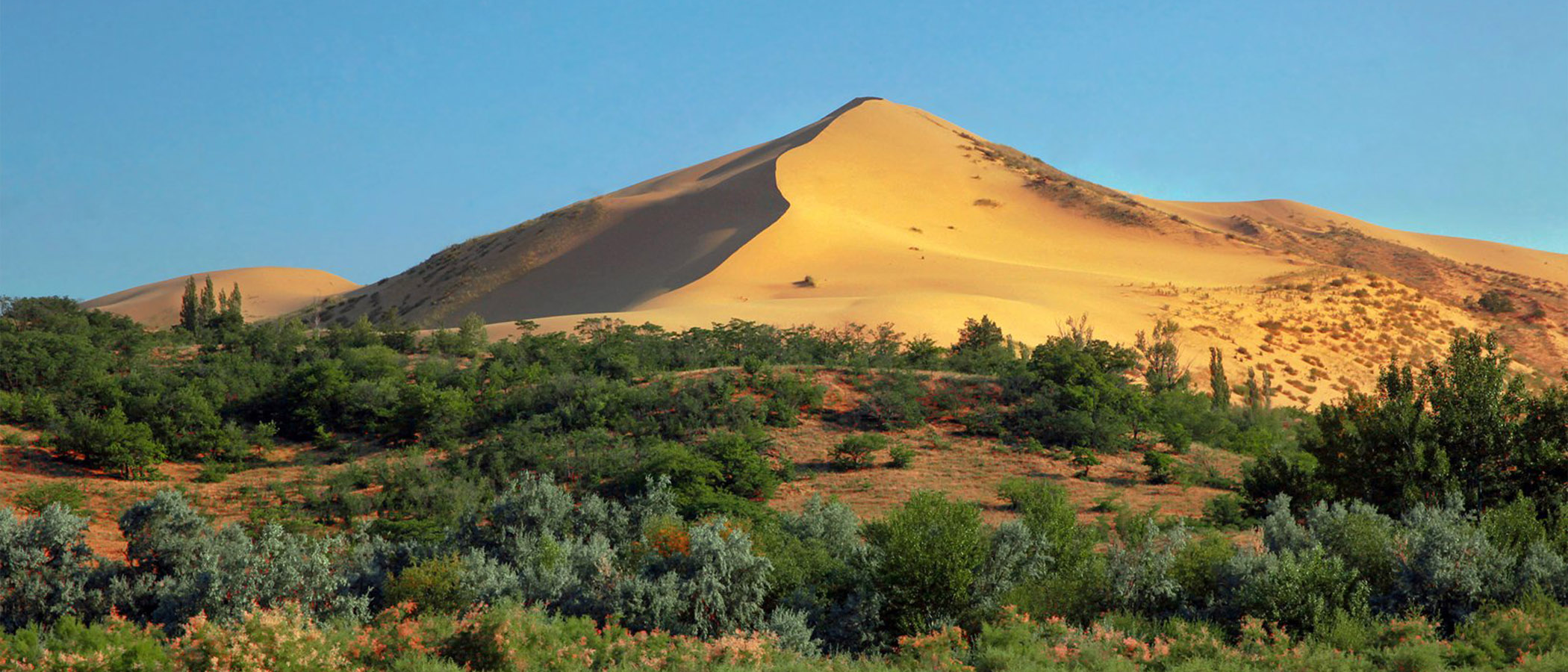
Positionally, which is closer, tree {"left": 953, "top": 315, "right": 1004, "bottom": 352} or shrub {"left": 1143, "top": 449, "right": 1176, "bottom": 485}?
shrub {"left": 1143, "top": 449, "right": 1176, "bottom": 485}

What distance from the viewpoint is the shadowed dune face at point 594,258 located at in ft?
174

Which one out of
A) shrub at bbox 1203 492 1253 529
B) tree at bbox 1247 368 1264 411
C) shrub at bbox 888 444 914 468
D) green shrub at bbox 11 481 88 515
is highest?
tree at bbox 1247 368 1264 411

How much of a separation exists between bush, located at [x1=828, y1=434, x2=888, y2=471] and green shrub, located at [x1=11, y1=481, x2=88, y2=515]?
12.3 meters

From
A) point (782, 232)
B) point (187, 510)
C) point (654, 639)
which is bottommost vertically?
point (654, 639)

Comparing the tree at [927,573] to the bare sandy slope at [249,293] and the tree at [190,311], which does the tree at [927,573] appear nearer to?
the tree at [190,311]

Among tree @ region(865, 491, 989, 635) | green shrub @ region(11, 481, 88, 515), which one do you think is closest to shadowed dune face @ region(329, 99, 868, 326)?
green shrub @ region(11, 481, 88, 515)

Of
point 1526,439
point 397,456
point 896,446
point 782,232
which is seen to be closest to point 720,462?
point 896,446

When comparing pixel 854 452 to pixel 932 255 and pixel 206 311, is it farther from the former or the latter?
pixel 206 311

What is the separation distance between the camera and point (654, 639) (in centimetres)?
1019

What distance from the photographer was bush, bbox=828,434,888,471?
69.4ft

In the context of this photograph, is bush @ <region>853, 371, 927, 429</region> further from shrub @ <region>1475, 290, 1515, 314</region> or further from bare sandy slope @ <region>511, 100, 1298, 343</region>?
shrub @ <region>1475, 290, 1515, 314</region>

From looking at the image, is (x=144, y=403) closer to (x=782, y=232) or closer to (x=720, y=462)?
(x=720, y=462)

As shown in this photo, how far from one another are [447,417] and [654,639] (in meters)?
14.2

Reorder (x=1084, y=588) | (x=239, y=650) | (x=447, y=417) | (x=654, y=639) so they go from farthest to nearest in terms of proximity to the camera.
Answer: (x=447, y=417) < (x=1084, y=588) < (x=654, y=639) < (x=239, y=650)
